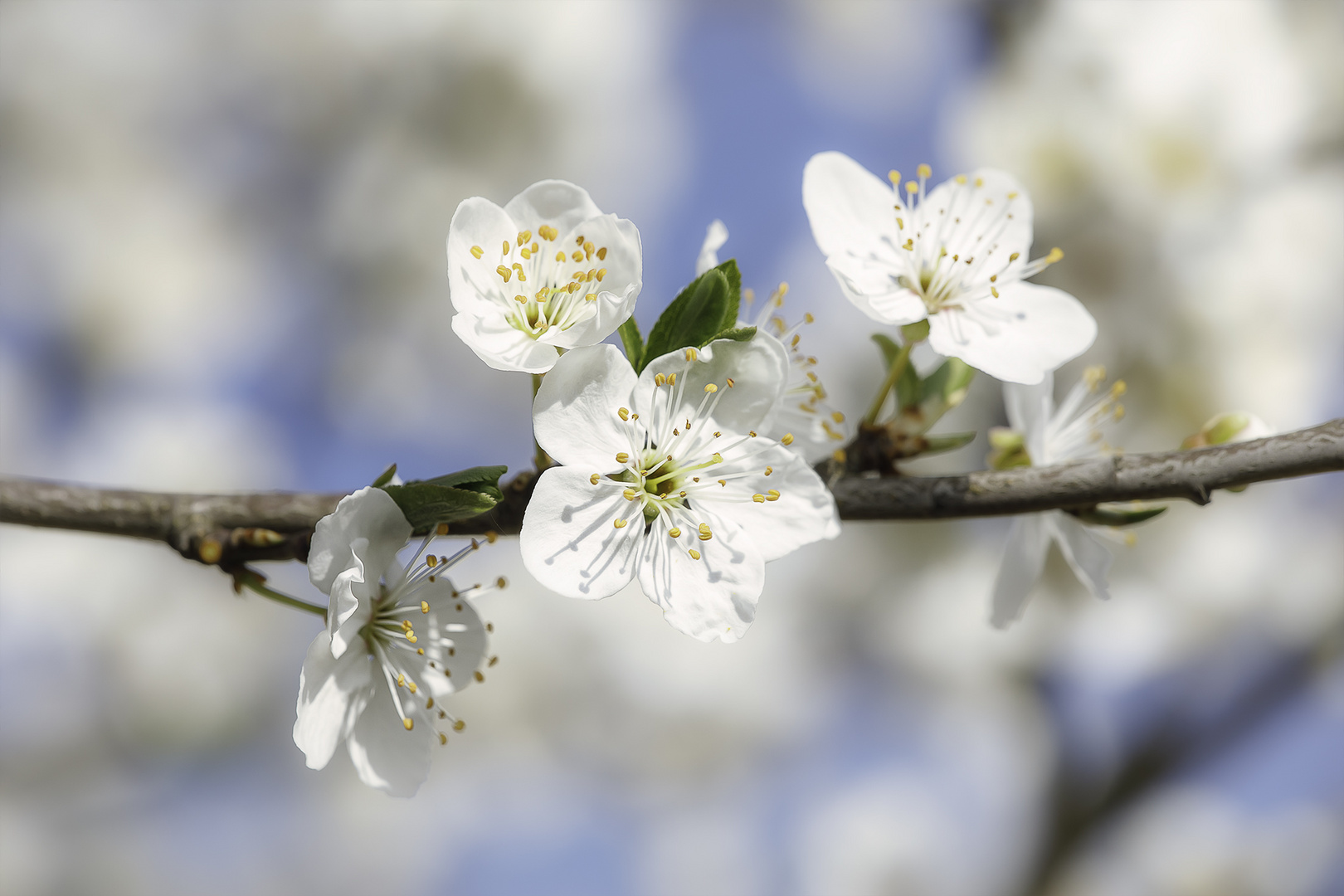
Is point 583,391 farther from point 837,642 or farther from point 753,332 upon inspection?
point 837,642

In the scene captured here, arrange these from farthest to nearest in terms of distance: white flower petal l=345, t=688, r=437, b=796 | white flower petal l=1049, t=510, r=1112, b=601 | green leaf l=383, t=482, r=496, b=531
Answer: white flower petal l=1049, t=510, r=1112, b=601
white flower petal l=345, t=688, r=437, b=796
green leaf l=383, t=482, r=496, b=531

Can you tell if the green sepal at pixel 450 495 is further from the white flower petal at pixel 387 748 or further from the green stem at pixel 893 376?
the green stem at pixel 893 376

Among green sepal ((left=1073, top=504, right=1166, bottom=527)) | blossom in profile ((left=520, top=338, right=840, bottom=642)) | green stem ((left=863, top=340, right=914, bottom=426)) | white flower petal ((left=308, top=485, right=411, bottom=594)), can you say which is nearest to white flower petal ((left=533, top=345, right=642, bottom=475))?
blossom in profile ((left=520, top=338, right=840, bottom=642))

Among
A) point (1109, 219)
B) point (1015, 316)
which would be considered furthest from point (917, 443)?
point (1109, 219)

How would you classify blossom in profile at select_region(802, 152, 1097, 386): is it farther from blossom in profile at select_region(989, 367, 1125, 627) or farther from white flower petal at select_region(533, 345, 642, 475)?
white flower petal at select_region(533, 345, 642, 475)

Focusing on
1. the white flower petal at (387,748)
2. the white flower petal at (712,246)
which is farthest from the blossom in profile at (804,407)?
the white flower petal at (387,748)

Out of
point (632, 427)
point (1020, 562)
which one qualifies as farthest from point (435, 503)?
point (1020, 562)
